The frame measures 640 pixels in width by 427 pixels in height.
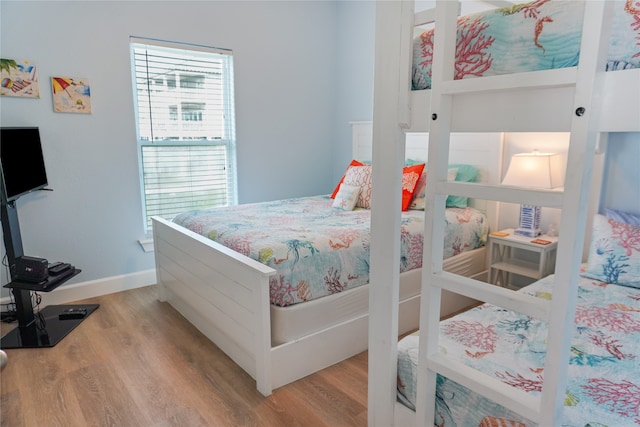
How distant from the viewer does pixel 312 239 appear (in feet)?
7.41

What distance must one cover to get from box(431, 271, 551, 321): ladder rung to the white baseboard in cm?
297

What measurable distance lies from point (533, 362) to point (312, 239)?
1245 millimetres

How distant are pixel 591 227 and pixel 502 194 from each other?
6.75 ft

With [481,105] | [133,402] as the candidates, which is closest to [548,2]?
[481,105]

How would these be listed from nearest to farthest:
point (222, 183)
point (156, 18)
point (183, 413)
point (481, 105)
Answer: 1. point (481, 105)
2. point (183, 413)
3. point (156, 18)
4. point (222, 183)

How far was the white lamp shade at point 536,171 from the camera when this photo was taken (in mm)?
2592

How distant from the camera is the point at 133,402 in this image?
1.95 meters

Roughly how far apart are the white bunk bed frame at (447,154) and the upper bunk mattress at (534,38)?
50 millimetres

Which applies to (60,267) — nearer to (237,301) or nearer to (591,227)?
(237,301)

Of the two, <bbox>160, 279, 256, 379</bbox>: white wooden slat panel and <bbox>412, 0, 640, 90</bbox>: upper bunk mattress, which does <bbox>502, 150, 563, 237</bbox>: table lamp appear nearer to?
<bbox>412, 0, 640, 90</bbox>: upper bunk mattress

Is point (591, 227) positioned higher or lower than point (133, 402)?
higher

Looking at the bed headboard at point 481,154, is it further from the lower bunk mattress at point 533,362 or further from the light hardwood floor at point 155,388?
Answer: the light hardwood floor at point 155,388

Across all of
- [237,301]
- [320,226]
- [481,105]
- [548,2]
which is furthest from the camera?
[320,226]

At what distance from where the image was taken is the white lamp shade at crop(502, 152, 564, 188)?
8.50ft
